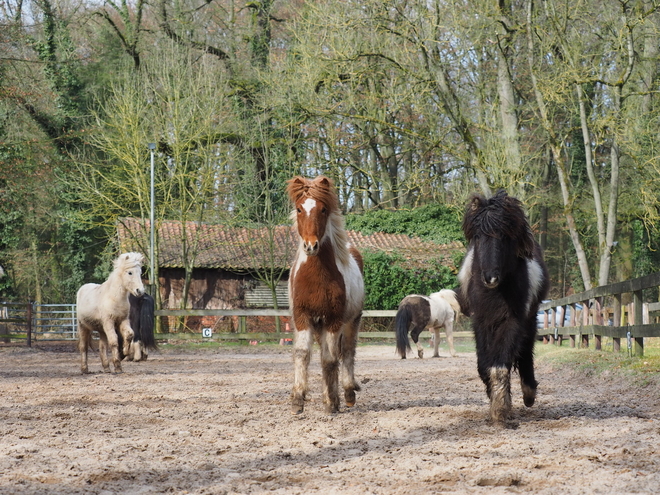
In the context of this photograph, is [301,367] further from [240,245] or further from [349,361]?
[240,245]

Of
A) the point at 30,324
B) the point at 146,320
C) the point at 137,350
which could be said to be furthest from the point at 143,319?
the point at 30,324

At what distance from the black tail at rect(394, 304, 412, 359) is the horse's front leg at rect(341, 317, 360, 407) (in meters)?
9.92

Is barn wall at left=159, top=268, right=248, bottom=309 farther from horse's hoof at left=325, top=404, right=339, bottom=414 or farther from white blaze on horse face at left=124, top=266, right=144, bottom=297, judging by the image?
horse's hoof at left=325, top=404, right=339, bottom=414

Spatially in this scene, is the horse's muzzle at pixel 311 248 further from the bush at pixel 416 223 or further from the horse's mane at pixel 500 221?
the bush at pixel 416 223

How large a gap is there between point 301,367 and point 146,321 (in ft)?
32.8

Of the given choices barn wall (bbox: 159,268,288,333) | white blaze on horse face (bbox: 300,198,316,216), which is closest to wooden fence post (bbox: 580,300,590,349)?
white blaze on horse face (bbox: 300,198,316,216)

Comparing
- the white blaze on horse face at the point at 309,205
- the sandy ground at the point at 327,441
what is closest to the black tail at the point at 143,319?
the sandy ground at the point at 327,441

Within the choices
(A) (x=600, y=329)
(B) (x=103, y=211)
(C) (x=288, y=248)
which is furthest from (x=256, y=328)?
(A) (x=600, y=329)

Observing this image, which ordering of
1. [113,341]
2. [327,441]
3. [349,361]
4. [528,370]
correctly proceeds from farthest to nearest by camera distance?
[113,341] → [349,361] → [528,370] → [327,441]

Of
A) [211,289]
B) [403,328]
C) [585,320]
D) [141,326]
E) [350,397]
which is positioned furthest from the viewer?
[211,289]

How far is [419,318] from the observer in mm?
19094

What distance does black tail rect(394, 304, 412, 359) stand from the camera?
18469mm

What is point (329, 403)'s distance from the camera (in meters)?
7.54

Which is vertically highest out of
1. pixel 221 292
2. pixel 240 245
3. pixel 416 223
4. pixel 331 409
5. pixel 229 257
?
pixel 416 223
